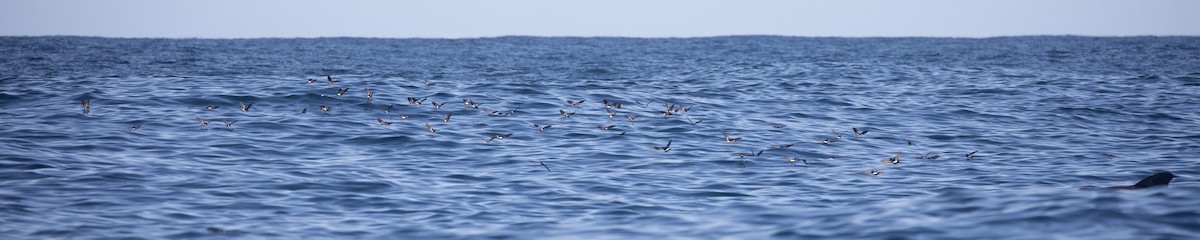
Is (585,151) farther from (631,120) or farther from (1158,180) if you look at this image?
(1158,180)

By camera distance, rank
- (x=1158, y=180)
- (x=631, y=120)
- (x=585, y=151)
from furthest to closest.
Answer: (x=631, y=120), (x=585, y=151), (x=1158, y=180)

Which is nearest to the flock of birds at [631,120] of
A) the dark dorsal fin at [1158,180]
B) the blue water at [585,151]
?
the blue water at [585,151]

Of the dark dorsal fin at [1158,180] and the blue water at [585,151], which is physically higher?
the dark dorsal fin at [1158,180]

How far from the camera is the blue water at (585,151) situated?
13.1 metres

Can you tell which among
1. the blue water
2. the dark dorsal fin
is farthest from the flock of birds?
the dark dorsal fin

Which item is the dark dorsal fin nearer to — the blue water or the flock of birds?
the blue water

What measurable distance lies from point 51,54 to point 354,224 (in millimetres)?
37723

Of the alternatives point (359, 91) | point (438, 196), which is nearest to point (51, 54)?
point (359, 91)

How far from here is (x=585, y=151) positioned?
2086 centimetres

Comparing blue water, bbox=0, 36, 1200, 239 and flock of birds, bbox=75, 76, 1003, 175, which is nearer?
blue water, bbox=0, 36, 1200, 239

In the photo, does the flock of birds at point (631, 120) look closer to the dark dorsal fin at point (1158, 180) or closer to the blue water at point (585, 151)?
the blue water at point (585, 151)

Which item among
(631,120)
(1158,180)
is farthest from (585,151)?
(1158,180)

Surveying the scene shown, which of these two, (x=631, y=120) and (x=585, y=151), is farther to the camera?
(x=631, y=120)

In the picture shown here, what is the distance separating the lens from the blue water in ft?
42.9
